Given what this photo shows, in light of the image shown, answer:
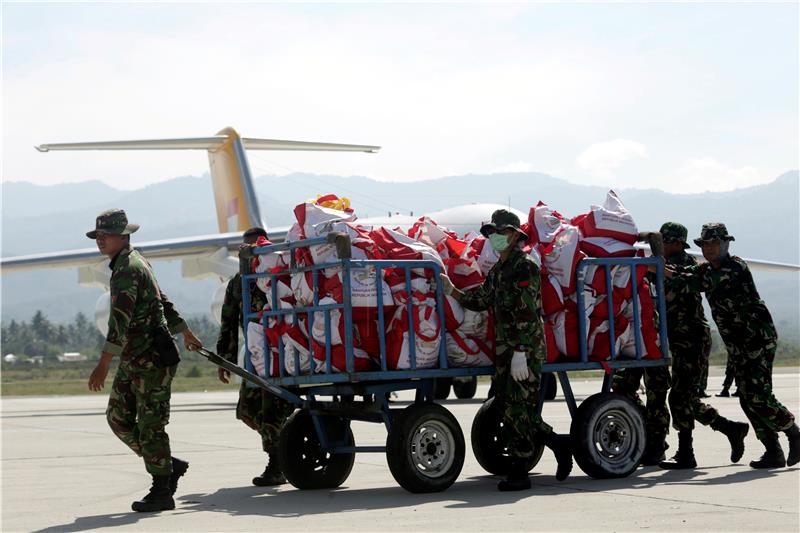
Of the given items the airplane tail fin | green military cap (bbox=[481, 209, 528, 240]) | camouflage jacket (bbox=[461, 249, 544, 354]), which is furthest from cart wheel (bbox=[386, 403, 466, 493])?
the airplane tail fin

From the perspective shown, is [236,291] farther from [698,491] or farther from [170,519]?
[698,491]

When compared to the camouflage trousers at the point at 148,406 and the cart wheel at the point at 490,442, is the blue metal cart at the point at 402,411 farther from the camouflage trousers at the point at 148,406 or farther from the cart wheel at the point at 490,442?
the camouflage trousers at the point at 148,406

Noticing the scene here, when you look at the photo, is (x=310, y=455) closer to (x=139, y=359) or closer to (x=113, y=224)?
(x=139, y=359)

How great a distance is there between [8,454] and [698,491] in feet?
29.2

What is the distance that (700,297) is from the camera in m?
11.0

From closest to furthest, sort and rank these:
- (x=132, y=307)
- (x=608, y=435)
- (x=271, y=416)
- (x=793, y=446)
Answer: (x=132, y=307)
(x=608, y=435)
(x=793, y=446)
(x=271, y=416)

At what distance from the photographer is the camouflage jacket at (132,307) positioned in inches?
352

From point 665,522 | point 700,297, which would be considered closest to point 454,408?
point 700,297

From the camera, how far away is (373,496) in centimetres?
946

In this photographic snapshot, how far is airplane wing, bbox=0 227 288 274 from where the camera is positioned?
30266mm

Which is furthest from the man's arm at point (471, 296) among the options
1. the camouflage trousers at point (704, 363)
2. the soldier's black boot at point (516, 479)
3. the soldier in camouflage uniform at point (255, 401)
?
the camouflage trousers at point (704, 363)

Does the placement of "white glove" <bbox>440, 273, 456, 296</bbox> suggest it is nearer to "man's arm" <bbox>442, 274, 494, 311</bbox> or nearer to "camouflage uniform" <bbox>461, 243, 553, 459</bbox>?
"man's arm" <bbox>442, 274, 494, 311</bbox>

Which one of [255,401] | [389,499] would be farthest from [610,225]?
[255,401]

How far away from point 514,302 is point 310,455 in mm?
2298
